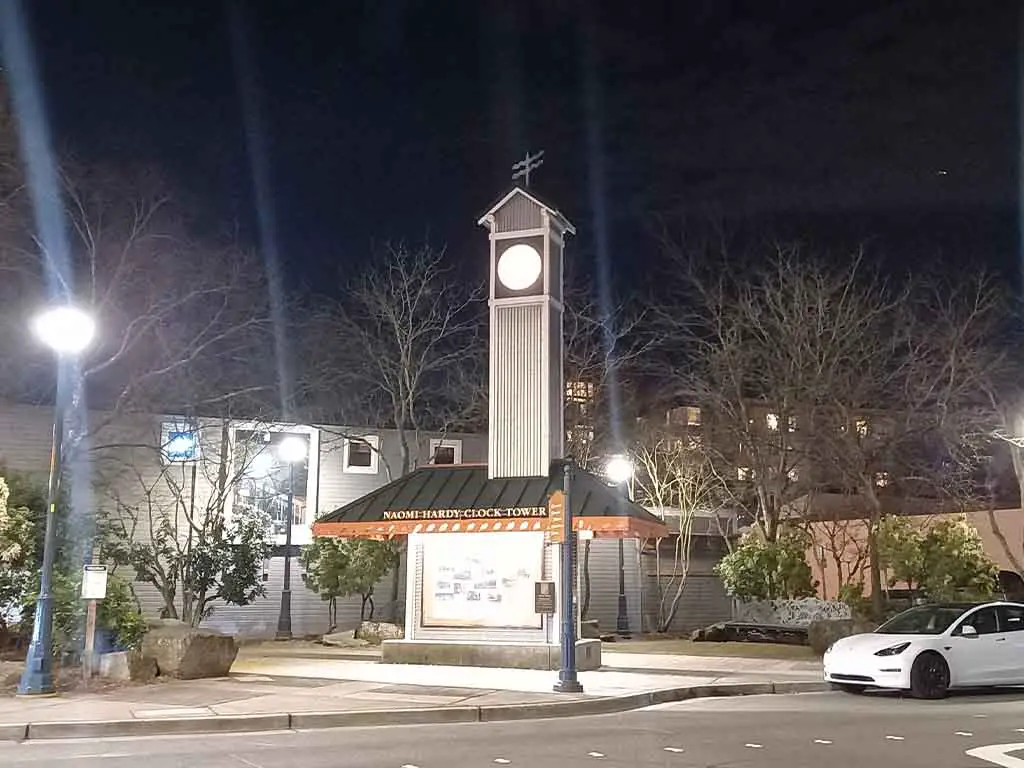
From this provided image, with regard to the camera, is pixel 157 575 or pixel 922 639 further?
pixel 157 575

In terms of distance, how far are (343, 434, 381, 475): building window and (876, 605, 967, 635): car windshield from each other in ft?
59.0

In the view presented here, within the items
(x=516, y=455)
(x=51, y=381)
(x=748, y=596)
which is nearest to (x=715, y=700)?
(x=516, y=455)

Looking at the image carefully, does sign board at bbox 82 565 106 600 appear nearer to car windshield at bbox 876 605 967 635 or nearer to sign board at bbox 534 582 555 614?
sign board at bbox 534 582 555 614

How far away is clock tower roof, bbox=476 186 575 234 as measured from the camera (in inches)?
806

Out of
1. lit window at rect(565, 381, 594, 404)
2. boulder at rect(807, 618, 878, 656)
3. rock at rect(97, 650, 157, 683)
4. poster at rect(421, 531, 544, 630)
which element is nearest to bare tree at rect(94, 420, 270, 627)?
poster at rect(421, 531, 544, 630)

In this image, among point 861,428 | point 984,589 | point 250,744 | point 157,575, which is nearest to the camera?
point 250,744

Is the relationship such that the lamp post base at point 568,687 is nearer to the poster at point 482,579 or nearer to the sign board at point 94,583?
the poster at point 482,579

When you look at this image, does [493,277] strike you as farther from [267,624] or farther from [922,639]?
[267,624]

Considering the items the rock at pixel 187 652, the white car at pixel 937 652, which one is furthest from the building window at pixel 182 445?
the white car at pixel 937 652

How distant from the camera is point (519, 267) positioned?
20.5m

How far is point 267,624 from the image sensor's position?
30.5 metres

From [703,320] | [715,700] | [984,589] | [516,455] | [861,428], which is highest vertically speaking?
[703,320]

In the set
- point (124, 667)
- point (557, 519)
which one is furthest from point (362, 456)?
point (557, 519)

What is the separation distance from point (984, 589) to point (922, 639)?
1189 cm
